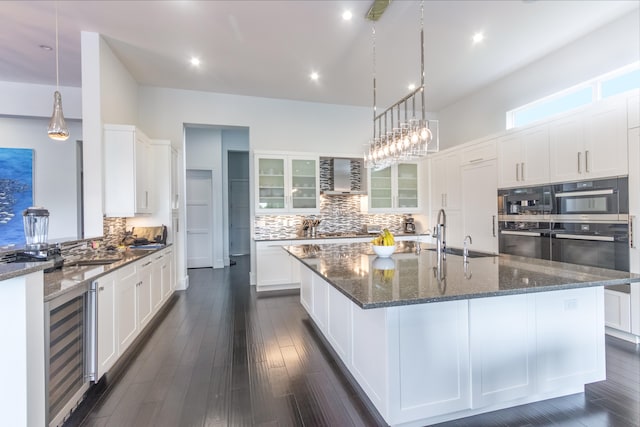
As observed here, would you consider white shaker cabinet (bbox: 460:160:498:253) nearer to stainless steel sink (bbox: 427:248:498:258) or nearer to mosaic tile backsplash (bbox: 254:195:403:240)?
stainless steel sink (bbox: 427:248:498:258)

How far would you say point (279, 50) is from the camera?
363 centimetres

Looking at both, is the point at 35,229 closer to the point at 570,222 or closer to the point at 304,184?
the point at 304,184

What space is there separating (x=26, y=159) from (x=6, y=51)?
1.82 meters

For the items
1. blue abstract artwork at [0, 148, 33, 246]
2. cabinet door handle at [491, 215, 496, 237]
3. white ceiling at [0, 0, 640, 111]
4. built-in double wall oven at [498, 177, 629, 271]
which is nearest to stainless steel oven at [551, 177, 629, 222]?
built-in double wall oven at [498, 177, 629, 271]

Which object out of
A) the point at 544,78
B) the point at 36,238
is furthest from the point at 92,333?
the point at 544,78

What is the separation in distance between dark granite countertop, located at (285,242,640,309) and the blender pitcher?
197cm

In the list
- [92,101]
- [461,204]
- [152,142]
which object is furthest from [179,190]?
[461,204]

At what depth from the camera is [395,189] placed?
5500mm

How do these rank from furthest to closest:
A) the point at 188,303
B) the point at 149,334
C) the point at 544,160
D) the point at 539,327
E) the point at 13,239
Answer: the point at 13,239
the point at 188,303
the point at 544,160
the point at 149,334
the point at 539,327

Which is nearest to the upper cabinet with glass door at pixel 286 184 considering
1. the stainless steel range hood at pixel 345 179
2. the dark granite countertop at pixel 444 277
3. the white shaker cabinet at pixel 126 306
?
the stainless steel range hood at pixel 345 179

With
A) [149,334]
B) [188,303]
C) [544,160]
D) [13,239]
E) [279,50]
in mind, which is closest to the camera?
[149,334]

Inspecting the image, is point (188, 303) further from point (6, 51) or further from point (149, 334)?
point (6, 51)

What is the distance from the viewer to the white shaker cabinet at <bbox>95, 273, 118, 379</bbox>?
209cm

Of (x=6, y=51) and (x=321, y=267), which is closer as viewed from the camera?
Result: (x=321, y=267)
